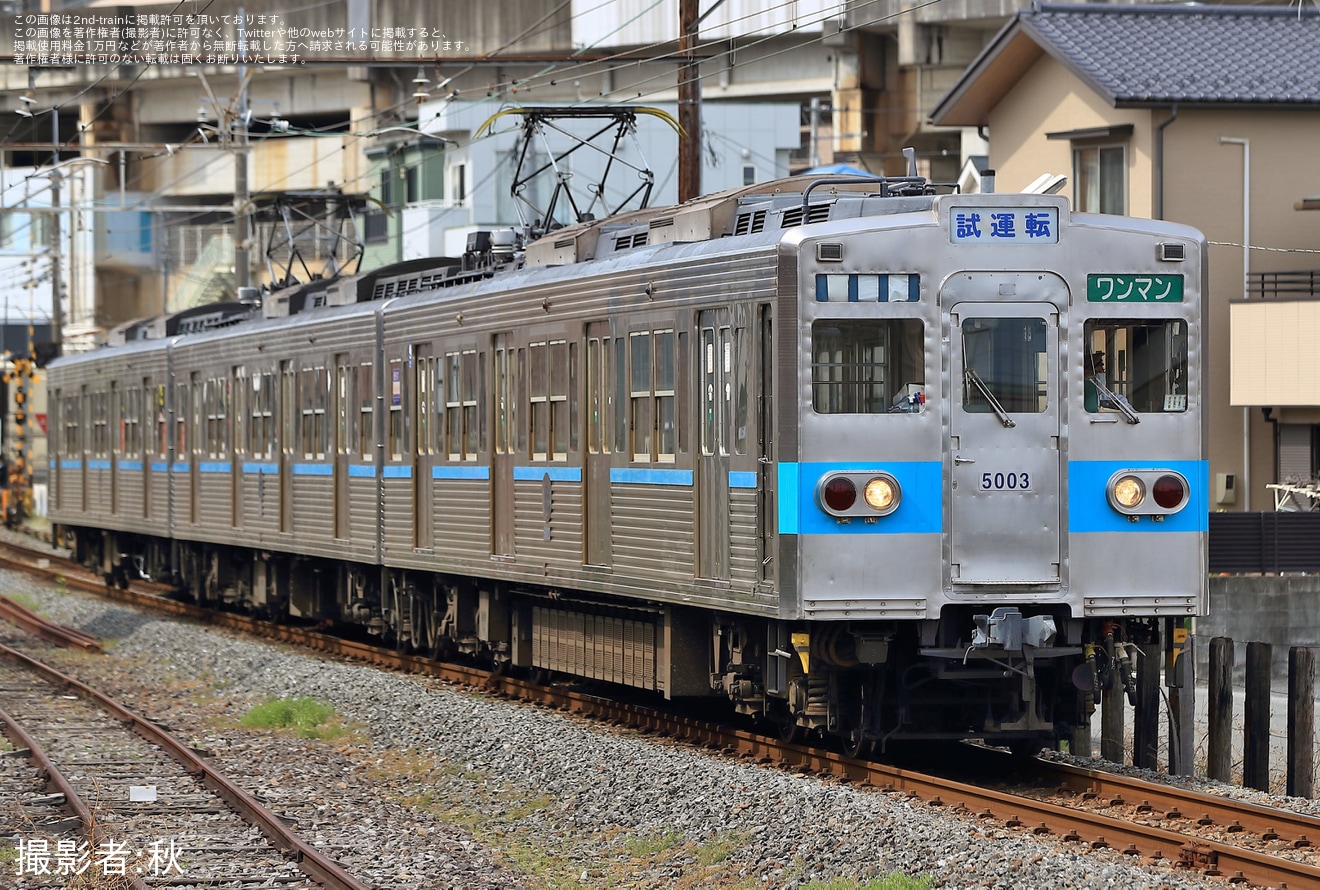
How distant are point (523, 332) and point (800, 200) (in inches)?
129

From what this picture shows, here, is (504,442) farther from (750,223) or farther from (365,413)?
(750,223)

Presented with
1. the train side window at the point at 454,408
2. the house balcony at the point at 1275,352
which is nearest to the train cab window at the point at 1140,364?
the train side window at the point at 454,408

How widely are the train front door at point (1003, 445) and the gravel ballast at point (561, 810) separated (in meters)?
1.42

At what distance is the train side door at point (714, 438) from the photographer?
11.1 m

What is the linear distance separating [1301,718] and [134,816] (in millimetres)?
7284

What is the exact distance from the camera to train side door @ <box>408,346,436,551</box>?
1616 cm

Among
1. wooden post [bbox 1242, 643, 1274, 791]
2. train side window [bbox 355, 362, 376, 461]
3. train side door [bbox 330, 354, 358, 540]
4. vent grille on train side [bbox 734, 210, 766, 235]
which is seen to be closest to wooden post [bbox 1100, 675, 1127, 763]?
wooden post [bbox 1242, 643, 1274, 791]

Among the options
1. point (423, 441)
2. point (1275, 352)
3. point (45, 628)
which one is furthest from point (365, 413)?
point (1275, 352)

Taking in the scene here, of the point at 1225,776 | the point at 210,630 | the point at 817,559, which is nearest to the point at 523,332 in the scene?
the point at 817,559

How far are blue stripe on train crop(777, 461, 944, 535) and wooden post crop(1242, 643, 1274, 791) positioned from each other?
12.0ft

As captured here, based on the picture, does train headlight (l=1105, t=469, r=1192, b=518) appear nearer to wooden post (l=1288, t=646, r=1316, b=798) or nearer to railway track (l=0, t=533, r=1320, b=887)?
railway track (l=0, t=533, r=1320, b=887)

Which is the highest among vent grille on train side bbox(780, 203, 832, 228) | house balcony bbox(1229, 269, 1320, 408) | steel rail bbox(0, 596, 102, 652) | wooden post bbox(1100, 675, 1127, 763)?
vent grille on train side bbox(780, 203, 832, 228)

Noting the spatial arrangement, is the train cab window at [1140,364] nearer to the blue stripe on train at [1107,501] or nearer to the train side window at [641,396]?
the blue stripe on train at [1107,501]

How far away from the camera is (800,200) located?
11.5m
